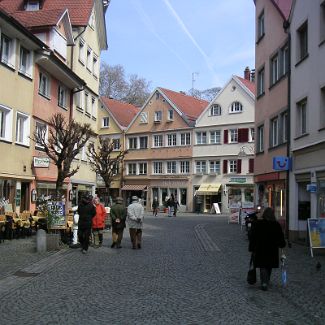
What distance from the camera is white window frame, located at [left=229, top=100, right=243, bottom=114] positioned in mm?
55144

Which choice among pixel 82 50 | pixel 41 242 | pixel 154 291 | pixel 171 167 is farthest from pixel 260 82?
pixel 171 167

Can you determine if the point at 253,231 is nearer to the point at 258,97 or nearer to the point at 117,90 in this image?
the point at 258,97

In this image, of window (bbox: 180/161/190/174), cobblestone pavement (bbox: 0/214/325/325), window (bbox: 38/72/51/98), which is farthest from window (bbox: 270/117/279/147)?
window (bbox: 180/161/190/174)

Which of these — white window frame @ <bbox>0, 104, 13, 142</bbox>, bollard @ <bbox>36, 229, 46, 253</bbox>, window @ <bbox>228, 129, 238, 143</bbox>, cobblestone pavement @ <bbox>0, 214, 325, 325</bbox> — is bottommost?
cobblestone pavement @ <bbox>0, 214, 325, 325</bbox>

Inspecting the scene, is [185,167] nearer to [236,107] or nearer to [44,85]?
[236,107]

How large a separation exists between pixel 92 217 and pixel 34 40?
385 inches

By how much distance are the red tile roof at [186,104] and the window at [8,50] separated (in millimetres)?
39371

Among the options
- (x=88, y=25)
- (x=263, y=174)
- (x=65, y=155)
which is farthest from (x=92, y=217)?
(x=88, y=25)

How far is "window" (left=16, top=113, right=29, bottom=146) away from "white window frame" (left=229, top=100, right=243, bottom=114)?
112 ft

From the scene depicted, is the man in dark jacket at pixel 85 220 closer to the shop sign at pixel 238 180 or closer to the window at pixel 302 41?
the window at pixel 302 41

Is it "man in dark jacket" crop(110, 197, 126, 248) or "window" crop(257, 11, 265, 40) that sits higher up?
"window" crop(257, 11, 265, 40)

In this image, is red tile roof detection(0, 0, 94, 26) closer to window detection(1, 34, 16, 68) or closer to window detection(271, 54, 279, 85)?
window detection(1, 34, 16, 68)

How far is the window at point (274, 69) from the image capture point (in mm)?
24484

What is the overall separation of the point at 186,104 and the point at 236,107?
9903mm
